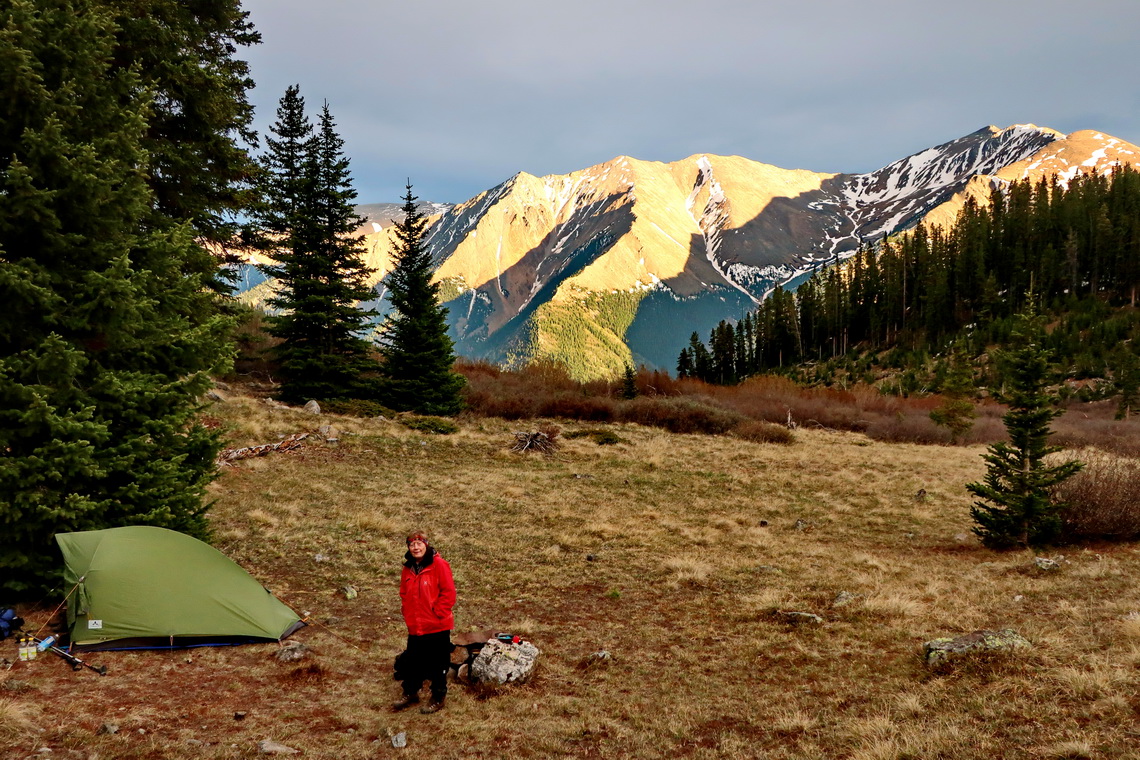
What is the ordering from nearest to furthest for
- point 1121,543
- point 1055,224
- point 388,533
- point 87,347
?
point 87,347 → point 1121,543 → point 388,533 → point 1055,224

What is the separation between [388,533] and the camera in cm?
1384

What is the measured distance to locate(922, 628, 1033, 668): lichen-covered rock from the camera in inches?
263

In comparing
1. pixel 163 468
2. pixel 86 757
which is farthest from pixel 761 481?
pixel 86 757

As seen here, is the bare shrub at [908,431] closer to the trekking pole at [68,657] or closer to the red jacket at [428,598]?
the red jacket at [428,598]

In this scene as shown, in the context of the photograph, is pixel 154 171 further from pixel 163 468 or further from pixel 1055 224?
pixel 1055 224

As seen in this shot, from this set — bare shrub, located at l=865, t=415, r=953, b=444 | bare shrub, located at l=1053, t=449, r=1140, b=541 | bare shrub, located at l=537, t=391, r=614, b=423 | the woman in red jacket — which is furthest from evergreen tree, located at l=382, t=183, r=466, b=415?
bare shrub, located at l=865, t=415, r=953, b=444

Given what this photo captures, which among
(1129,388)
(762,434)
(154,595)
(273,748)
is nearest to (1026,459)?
(273,748)

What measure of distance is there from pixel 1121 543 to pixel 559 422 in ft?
83.0

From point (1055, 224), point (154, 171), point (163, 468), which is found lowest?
point (163, 468)

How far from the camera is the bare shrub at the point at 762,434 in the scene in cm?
3325

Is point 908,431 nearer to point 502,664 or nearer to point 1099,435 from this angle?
point 1099,435

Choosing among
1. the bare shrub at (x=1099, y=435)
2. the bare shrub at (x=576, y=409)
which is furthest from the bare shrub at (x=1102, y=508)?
the bare shrub at (x=576, y=409)

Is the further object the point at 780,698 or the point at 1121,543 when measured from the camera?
the point at 1121,543

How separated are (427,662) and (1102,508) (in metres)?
15.1
